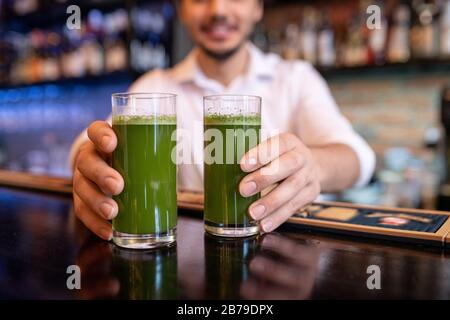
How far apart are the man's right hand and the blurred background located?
62.3 inches

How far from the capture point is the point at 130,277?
21.2 inches

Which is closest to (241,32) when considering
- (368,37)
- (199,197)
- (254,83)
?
(254,83)

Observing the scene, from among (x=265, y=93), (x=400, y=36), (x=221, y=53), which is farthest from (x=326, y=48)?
(x=221, y=53)

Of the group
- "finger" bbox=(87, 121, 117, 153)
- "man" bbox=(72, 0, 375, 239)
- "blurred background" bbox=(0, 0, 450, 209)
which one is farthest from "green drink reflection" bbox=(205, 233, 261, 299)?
"blurred background" bbox=(0, 0, 450, 209)

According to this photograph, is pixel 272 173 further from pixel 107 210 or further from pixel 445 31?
pixel 445 31

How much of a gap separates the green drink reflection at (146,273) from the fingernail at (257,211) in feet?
0.49

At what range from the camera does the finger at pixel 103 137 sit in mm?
664

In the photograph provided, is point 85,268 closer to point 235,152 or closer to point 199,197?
point 235,152

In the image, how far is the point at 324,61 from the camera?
2.23m

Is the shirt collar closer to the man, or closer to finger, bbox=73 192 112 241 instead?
the man

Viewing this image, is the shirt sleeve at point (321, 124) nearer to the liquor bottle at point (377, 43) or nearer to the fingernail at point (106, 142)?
the liquor bottle at point (377, 43)

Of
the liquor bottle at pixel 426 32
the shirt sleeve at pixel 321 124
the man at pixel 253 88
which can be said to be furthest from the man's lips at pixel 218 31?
the liquor bottle at pixel 426 32

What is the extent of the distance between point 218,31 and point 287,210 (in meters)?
1.18
